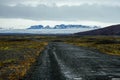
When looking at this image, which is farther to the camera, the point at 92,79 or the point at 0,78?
the point at 0,78

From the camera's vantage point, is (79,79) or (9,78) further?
(9,78)

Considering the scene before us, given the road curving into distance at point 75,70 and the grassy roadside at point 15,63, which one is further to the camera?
the grassy roadside at point 15,63

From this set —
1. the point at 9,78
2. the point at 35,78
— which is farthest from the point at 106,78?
the point at 9,78

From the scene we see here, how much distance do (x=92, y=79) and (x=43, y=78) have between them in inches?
162

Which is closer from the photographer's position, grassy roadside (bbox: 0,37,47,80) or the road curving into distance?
the road curving into distance

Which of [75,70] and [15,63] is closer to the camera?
[75,70]

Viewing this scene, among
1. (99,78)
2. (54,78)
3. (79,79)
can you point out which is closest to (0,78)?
(54,78)

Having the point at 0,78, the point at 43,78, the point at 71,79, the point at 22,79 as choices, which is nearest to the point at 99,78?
the point at 71,79

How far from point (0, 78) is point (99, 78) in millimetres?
8337

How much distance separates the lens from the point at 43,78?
24.2m

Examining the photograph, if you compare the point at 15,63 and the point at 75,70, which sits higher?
the point at 75,70

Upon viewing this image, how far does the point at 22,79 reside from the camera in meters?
23.8

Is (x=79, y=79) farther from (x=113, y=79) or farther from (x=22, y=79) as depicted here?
(x=22, y=79)

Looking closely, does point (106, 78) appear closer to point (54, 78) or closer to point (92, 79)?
point (92, 79)
